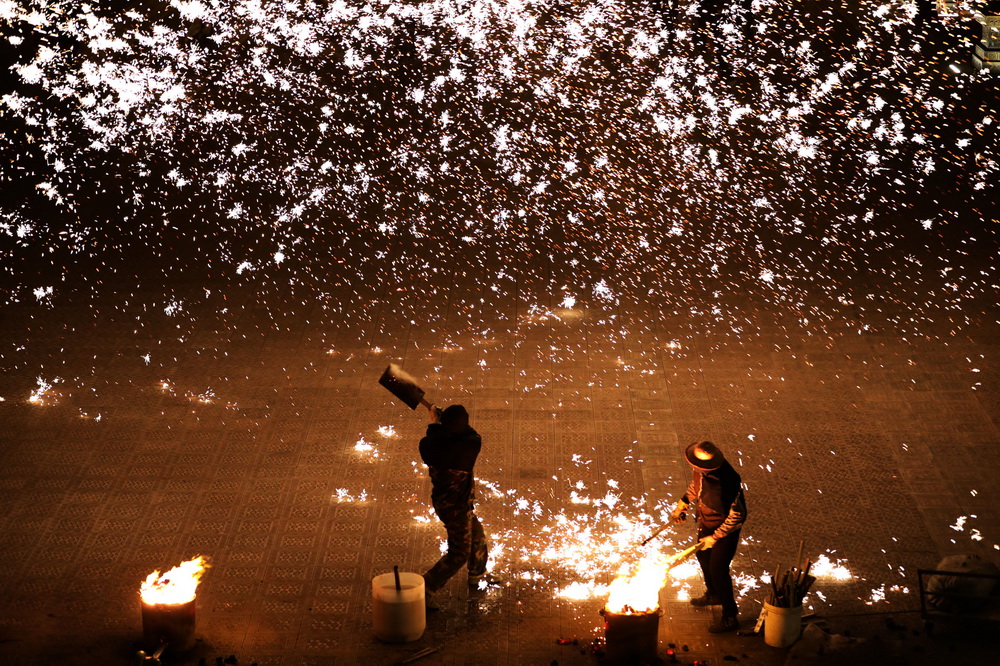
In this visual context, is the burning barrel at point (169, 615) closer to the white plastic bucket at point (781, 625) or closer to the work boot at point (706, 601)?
the work boot at point (706, 601)

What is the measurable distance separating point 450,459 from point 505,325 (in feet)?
11.6

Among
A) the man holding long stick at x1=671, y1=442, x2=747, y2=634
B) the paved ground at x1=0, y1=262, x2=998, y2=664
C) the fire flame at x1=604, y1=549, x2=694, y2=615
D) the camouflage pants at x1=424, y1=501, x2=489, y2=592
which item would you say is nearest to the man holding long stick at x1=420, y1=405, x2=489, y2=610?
the camouflage pants at x1=424, y1=501, x2=489, y2=592

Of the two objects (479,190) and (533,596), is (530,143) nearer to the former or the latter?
(479,190)

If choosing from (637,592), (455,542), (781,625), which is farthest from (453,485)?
(781,625)

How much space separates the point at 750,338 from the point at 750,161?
3.51 metres

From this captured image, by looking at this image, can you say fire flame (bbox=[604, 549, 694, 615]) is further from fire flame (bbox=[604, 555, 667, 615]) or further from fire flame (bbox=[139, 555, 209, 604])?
fire flame (bbox=[139, 555, 209, 604])

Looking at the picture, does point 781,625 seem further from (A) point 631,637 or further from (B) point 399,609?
(B) point 399,609

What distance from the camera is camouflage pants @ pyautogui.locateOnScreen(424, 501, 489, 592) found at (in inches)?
201

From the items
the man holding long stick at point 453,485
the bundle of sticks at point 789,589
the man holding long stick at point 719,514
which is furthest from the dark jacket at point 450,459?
the bundle of sticks at point 789,589

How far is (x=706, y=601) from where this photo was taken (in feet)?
17.0

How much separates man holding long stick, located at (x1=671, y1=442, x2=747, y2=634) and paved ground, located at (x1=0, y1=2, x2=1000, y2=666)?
16 centimetres

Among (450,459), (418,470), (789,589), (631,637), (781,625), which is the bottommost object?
(781,625)

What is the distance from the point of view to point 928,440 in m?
6.72

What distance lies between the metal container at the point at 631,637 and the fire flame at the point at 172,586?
5.72ft
